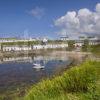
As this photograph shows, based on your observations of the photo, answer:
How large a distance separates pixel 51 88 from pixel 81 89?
4.99ft

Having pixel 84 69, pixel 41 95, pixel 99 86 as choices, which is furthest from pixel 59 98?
pixel 84 69

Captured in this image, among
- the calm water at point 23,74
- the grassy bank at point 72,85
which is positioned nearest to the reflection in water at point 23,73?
the calm water at point 23,74

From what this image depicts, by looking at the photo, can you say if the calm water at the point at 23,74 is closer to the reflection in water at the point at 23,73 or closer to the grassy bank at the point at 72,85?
the reflection in water at the point at 23,73

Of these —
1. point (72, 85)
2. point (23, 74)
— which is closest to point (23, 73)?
point (23, 74)

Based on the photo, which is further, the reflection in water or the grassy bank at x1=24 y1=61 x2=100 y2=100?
the reflection in water

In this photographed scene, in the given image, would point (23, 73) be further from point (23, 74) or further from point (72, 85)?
point (72, 85)

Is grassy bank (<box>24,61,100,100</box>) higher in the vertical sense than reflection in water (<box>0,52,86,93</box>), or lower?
higher

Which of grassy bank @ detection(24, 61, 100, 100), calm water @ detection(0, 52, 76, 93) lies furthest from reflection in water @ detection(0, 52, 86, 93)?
grassy bank @ detection(24, 61, 100, 100)

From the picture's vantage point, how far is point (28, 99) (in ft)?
46.7

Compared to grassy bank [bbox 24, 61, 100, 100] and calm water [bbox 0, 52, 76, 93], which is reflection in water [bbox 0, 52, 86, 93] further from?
grassy bank [bbox 24, 61, 100, 100]

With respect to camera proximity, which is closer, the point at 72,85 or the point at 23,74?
the point at 72,85

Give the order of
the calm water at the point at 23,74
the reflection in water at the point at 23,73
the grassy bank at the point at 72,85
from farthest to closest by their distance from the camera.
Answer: the reflection in water at the point at 23,73 → the calm water at the point at 23,74 → the grassy bank at the point at 72,85

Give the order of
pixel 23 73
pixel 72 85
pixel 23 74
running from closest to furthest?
pixel 72 85 → pixel 23 74 → pixel 23 73

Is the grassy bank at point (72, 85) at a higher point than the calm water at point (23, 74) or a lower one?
higher
